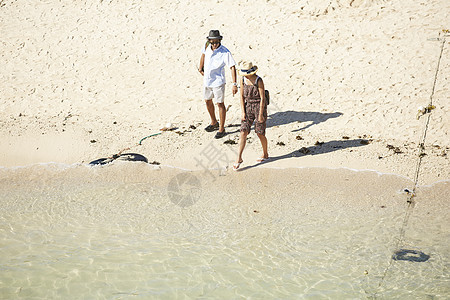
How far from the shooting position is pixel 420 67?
988 centimetres

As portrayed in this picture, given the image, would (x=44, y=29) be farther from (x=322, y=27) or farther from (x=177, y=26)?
(x=322, y=27)

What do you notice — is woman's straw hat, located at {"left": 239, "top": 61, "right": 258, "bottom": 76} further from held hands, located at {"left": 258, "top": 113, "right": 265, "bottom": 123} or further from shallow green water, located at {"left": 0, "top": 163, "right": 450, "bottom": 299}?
shallow green water, located at {"left": 0, "top": 163, "right": 450, "bottom": 299}

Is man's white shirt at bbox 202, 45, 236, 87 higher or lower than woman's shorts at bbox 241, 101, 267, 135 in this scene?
higher

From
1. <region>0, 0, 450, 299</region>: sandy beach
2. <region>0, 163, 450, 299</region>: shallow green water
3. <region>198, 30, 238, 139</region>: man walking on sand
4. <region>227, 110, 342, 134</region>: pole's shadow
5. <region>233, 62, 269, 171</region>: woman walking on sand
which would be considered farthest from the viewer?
<region>227, 110, 342, 134</region>: pole's shadow

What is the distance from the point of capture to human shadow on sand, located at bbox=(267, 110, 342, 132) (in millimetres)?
8992

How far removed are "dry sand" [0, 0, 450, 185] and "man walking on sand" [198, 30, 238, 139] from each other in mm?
676

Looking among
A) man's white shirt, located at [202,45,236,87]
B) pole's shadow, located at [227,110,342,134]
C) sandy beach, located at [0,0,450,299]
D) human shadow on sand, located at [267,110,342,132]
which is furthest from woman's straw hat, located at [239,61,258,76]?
human shadow on sand, located at [267,110,342,132]

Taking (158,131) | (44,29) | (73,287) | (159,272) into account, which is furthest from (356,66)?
(44,29)

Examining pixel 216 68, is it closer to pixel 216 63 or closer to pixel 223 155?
pixel 216 63

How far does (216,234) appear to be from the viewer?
565cm

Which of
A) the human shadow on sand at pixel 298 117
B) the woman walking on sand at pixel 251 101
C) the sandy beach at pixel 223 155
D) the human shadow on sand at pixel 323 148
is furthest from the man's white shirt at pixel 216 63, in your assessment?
the human shadow on sand at pixel 323 148

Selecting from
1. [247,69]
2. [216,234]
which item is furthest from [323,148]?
[216,234]

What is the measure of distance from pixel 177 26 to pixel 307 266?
9.44 meters

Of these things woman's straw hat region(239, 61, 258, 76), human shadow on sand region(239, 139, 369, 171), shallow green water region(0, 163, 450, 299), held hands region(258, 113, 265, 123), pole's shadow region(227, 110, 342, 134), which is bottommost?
shallow green water region(0, 163, 450, 299)
